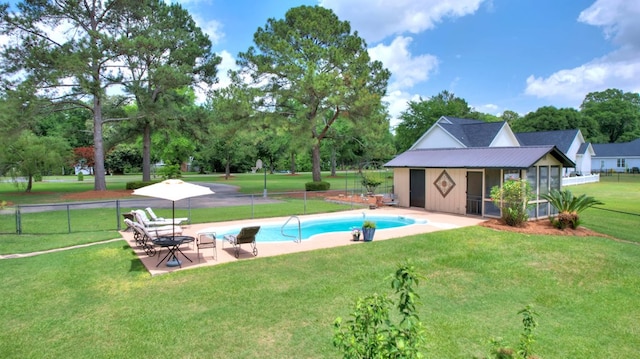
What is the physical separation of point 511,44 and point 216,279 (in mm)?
29144

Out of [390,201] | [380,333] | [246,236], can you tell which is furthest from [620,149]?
[380,333]

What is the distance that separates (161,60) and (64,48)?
703 centimetres

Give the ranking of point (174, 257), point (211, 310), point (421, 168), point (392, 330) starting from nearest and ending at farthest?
point (392, 330) < point (211, 310) < point (174, 257) < point (421, 168)

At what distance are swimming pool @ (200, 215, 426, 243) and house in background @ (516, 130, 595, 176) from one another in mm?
30477

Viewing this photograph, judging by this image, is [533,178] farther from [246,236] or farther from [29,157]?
[29,157]

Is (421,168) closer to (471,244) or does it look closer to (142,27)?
(471,244)

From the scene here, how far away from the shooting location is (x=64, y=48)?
956 inches

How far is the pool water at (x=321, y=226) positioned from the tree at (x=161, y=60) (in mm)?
16985

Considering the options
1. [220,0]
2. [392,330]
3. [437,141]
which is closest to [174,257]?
[392,330]

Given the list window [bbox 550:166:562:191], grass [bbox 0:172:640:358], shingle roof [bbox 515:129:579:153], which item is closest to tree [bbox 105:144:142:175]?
shingle roof [bbox 515:129:579:153]

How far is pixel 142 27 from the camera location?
92.9 ft

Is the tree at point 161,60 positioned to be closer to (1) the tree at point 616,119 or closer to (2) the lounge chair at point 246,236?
(2) the lounge chair at point 246,236

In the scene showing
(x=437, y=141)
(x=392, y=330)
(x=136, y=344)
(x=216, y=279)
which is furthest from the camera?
(x=437, y=141)

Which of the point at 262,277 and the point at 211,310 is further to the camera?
the point at 262,277
